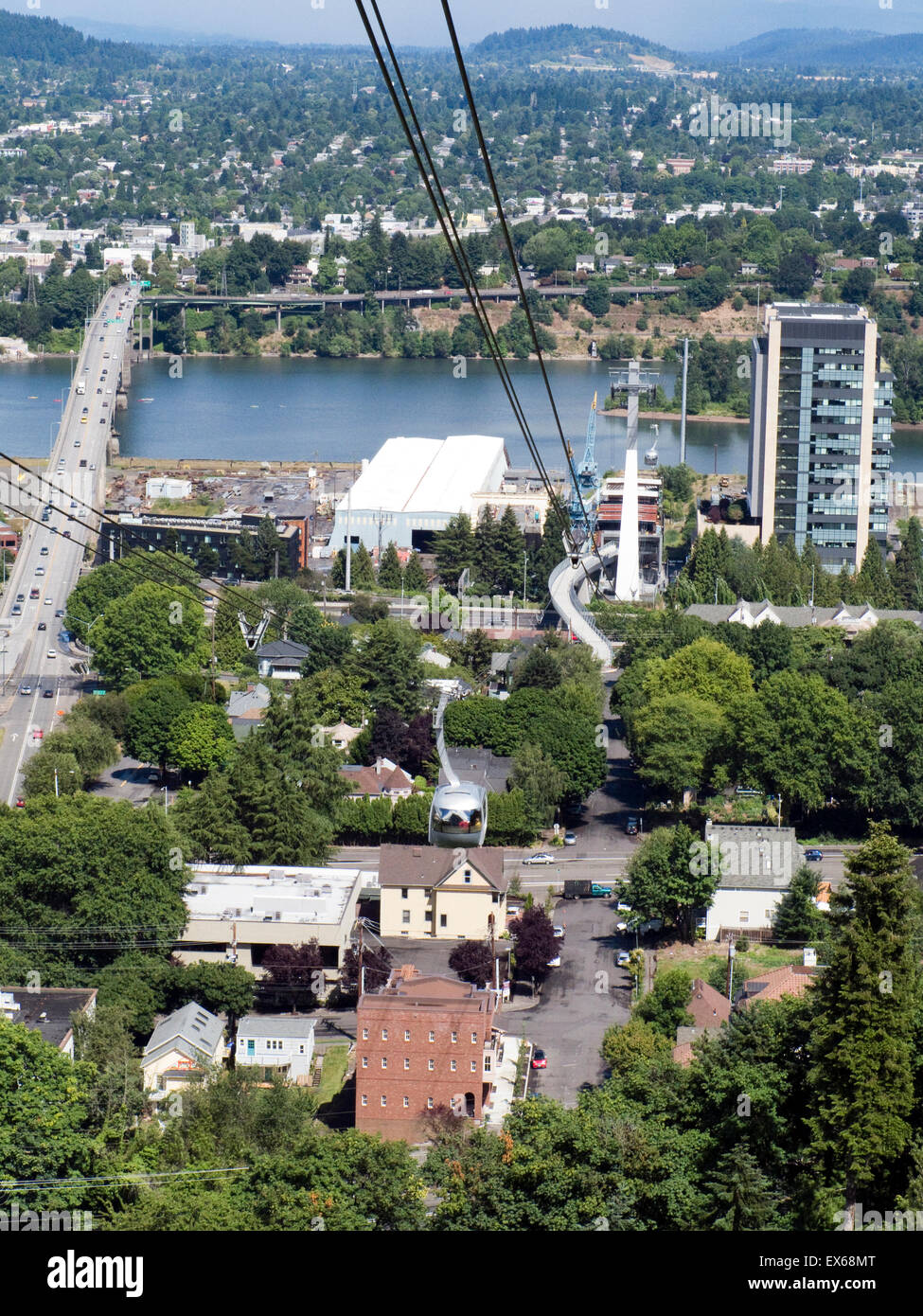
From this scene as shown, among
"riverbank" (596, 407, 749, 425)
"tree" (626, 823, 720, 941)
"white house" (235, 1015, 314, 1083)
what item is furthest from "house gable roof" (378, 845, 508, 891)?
"riverbank" (596, 407, 749, 425)

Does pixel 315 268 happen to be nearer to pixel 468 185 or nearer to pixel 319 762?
pixel 468 185

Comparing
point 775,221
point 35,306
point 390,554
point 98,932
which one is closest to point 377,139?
point 775,221

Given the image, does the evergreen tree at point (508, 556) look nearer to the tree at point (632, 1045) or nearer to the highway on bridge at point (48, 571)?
the highway on bridge at point (48, 571)

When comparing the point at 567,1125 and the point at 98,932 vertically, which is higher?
the point at 567,1125

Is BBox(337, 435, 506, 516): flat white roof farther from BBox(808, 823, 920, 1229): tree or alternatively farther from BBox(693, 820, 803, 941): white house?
BBox(808, 823, 920, 1229): tree

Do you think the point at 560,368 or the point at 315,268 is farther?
the point at 315,268

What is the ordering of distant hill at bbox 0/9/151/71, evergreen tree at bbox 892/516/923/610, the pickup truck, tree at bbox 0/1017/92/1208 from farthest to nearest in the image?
1. distant hill at bbox 0/9/151/71
2. evergreen tree at bbox 892/516/923/610
3. the pickup truck
4. tree at bbox 0/1017/92/1208
